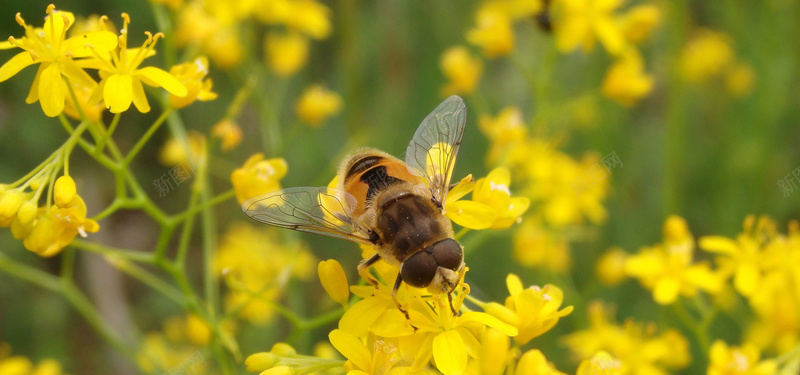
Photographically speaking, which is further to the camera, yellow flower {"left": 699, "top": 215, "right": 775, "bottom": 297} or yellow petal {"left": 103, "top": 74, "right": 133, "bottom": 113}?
yellow flower {"left": 699, "top": 215, "right": 775, "bottom": 297}

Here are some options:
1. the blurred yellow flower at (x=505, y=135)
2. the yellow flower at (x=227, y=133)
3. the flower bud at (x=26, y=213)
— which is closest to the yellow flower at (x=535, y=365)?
the flower bud at (x=26, y=213)

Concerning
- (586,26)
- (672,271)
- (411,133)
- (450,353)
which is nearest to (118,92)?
(450,353)

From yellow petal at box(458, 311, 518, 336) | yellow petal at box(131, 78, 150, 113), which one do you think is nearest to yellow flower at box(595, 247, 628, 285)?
yellow petal at box(458, 311, 518, 336)

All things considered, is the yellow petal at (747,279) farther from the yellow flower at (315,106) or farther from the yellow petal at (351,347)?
the yellow flower at (315,106)

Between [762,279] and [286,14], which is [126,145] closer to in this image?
→ [286,14]

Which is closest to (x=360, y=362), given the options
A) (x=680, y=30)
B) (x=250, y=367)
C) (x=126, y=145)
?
(x=250, y=367)

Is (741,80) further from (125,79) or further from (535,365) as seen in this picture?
(125,79)

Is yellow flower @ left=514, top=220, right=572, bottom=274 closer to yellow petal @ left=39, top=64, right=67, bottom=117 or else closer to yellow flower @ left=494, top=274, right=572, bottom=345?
yellow flower @ left=494, top=274, right=572, bottom=345
